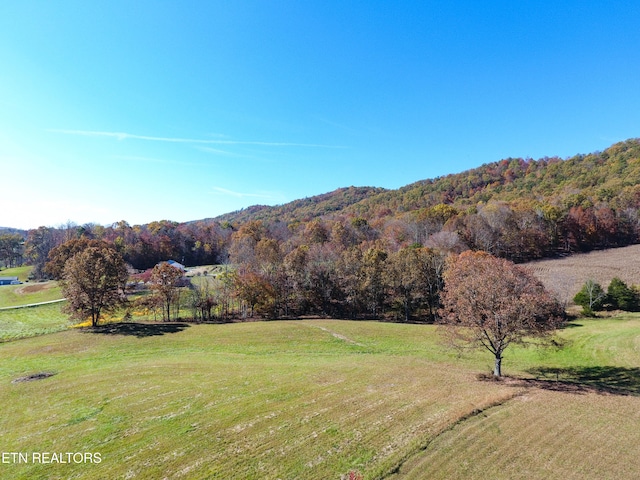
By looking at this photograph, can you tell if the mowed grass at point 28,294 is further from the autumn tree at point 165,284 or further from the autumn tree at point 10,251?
the autumn tree at point 10,251

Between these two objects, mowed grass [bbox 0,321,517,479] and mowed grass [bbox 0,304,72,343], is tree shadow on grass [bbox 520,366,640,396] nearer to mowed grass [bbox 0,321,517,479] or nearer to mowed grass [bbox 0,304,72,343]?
mowed grass [bbox 0,321,517,479]

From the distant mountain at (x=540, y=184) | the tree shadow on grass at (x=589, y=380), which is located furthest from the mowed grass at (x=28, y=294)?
the distant mountain at (x=540, y=184)

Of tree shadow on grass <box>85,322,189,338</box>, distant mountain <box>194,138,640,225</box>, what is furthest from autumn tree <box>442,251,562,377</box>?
distant mountain <box>194,138,640,225</box>

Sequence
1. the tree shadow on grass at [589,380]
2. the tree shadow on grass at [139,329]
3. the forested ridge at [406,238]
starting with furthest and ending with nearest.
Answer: the forested ridge at [406,238] < the tree shadow on grass at [139,329] < the tree shadow on grass at [589,380]

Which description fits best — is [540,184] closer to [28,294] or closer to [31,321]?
[31,321]

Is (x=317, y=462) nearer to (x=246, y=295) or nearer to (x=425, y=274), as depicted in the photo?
(x=246, y=295)

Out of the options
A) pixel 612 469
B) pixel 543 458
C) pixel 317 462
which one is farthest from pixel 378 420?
pixel 612 469

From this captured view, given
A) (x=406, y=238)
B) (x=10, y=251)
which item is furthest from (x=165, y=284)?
(x=10, y=251)
